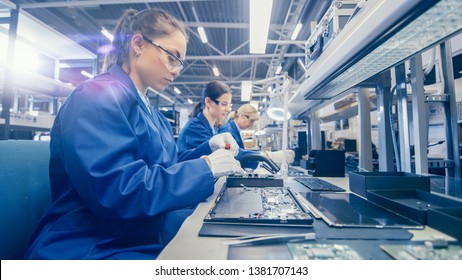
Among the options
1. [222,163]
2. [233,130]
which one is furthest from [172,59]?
[233,130]

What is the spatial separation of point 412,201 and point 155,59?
2.99ft

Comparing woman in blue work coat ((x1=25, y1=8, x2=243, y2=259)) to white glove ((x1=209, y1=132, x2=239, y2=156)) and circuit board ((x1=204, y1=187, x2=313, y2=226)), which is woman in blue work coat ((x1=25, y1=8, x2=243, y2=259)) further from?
white glove ((x1=209, y1=132, x2=239, y2=156))

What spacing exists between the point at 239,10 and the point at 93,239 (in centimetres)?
383

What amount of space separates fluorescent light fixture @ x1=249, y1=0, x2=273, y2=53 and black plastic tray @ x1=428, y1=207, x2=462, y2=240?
4.77 feet

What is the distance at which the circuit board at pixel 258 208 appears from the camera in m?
0.57

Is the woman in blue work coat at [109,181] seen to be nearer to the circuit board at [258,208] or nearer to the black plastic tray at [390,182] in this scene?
the circuit board at [258,208]

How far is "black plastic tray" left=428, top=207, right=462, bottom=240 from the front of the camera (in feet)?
1.62

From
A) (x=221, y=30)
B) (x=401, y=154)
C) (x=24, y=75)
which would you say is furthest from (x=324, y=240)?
(x=221, y=30)

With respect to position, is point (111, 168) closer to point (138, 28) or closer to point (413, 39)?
point (138, 28)

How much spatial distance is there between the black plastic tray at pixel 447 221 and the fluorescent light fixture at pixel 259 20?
145cm

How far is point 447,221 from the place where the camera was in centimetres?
52

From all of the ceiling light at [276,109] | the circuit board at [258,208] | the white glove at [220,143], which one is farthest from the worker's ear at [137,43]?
the ceiling light at [276,109]

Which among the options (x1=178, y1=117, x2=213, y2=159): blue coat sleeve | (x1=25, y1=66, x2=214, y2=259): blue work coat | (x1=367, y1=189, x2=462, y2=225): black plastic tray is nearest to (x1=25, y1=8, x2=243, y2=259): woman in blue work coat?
(x1=25, y1=66, x2=214, y2=259): blue work coat

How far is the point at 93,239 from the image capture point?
0.58 m
